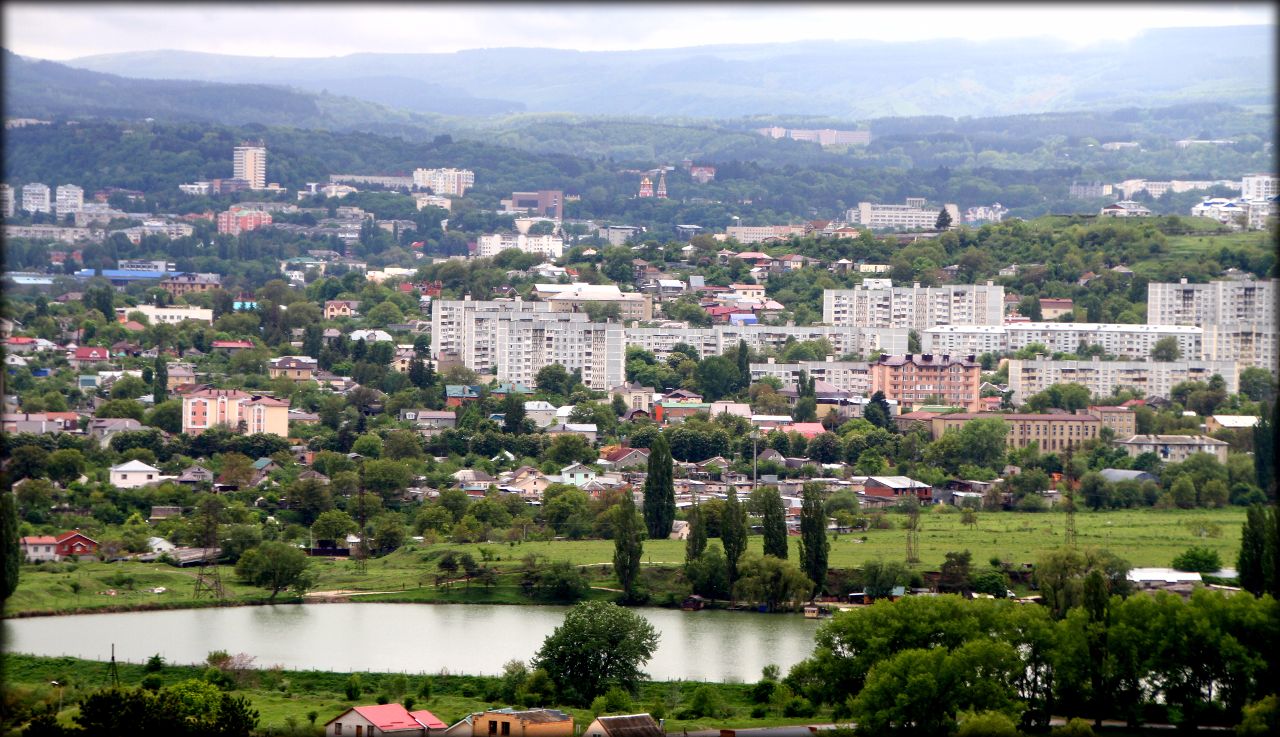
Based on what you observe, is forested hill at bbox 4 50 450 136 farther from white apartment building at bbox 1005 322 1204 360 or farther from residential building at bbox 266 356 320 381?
white apartment building at bbox 1005 322 1204 360

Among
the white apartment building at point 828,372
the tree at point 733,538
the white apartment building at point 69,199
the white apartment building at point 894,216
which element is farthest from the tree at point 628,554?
the white apartment building at point 69,199

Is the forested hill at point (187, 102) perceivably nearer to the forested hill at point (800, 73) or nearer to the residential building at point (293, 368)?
the forested hill at point (800, 73)

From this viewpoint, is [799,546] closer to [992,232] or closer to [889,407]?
[889,407]

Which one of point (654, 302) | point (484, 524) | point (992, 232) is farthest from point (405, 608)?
point (992, 232)

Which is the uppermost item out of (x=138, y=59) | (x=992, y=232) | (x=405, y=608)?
(x=138, y=59)

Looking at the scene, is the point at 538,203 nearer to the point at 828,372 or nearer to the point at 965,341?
the point at 965,341

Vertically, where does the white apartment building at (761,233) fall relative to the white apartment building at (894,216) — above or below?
below
